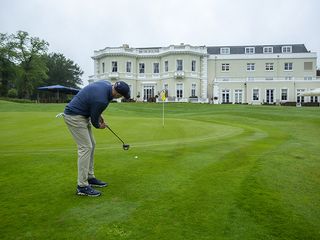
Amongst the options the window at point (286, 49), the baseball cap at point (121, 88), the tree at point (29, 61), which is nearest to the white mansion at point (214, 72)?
the window at point (286, 49)

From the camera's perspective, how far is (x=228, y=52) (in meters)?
72.4

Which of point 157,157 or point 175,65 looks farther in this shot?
point 175,65

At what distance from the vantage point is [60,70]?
320 ft

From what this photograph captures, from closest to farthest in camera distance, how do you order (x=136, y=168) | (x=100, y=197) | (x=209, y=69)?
(x=100, y=197), (x=136, y=168), (x=209, y=69)

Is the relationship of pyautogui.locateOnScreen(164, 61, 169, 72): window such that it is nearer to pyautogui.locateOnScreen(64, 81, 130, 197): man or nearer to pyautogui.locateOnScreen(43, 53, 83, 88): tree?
pyautogui.locateOnScreen(43, 53, 83, 88): tree

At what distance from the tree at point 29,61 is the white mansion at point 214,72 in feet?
57.5

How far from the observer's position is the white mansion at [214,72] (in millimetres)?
63281

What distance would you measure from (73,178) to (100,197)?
57.5 inches

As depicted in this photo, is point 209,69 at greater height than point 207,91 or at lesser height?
greater

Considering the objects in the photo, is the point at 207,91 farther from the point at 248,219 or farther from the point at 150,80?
the point at 248,219

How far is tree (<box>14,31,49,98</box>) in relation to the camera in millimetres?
77938

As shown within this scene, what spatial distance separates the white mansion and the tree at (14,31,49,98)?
1751cm

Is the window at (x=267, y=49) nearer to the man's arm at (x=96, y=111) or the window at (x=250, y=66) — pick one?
the window at (x=250, y=66)

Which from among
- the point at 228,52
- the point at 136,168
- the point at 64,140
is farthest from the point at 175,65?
the point at 136,168
